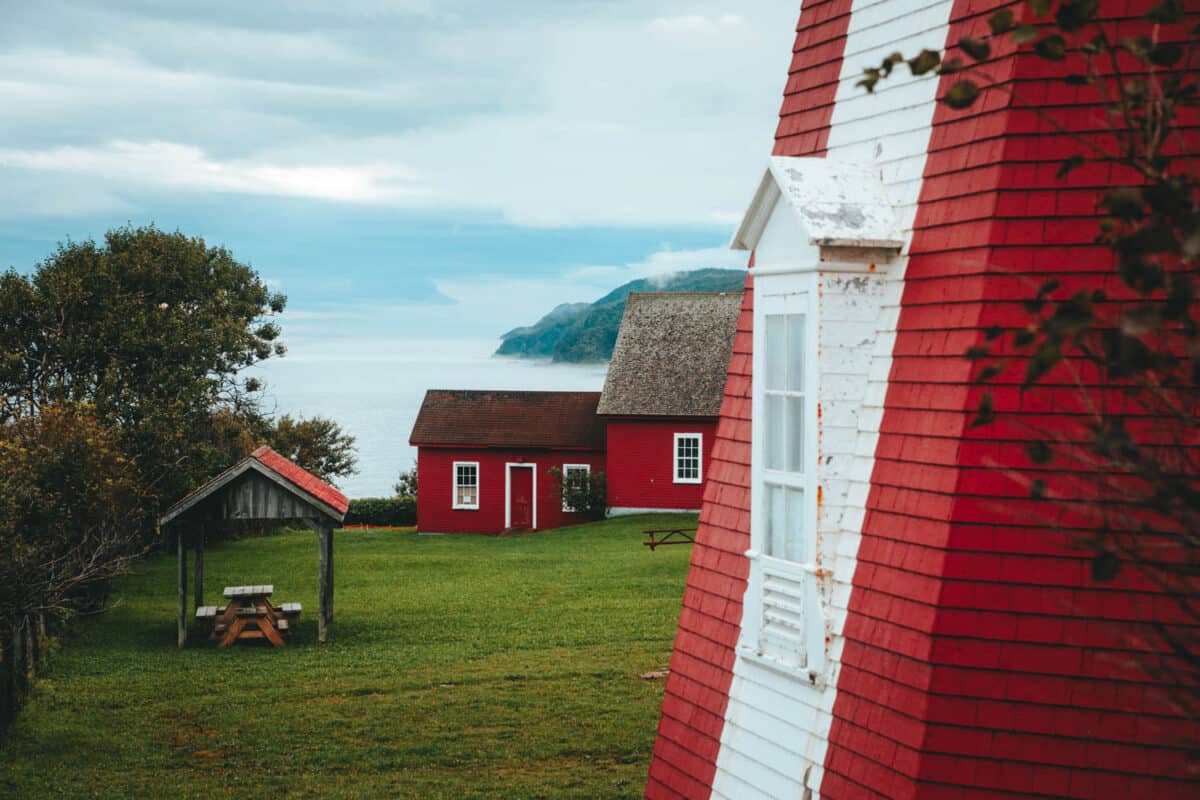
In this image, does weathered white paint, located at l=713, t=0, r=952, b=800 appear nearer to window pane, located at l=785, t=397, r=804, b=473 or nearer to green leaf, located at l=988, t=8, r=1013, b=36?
window pane, located at l=785, t=397, r=804, b=473

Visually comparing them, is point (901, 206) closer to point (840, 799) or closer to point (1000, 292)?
point (1000, 292)

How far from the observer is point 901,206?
651cm

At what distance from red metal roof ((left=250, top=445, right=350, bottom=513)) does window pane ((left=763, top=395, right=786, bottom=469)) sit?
12.5m

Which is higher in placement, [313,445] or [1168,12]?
[1168,12]

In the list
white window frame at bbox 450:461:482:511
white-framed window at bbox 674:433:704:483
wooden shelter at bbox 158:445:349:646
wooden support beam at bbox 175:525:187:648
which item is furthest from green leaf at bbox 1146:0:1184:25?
white window frame at bbox 450:461:482:511

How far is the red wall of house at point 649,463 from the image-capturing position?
3725cm

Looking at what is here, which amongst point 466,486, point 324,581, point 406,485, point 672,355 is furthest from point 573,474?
point 324,581

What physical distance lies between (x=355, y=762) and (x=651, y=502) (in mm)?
25517

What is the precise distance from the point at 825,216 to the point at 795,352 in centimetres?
85

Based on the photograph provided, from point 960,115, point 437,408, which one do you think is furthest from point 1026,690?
point 437,408

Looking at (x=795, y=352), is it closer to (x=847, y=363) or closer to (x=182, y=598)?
(x=847, y=363)

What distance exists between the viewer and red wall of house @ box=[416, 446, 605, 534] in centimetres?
3894

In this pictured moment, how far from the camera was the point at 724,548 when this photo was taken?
312 inches

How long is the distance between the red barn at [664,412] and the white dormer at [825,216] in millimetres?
29437
